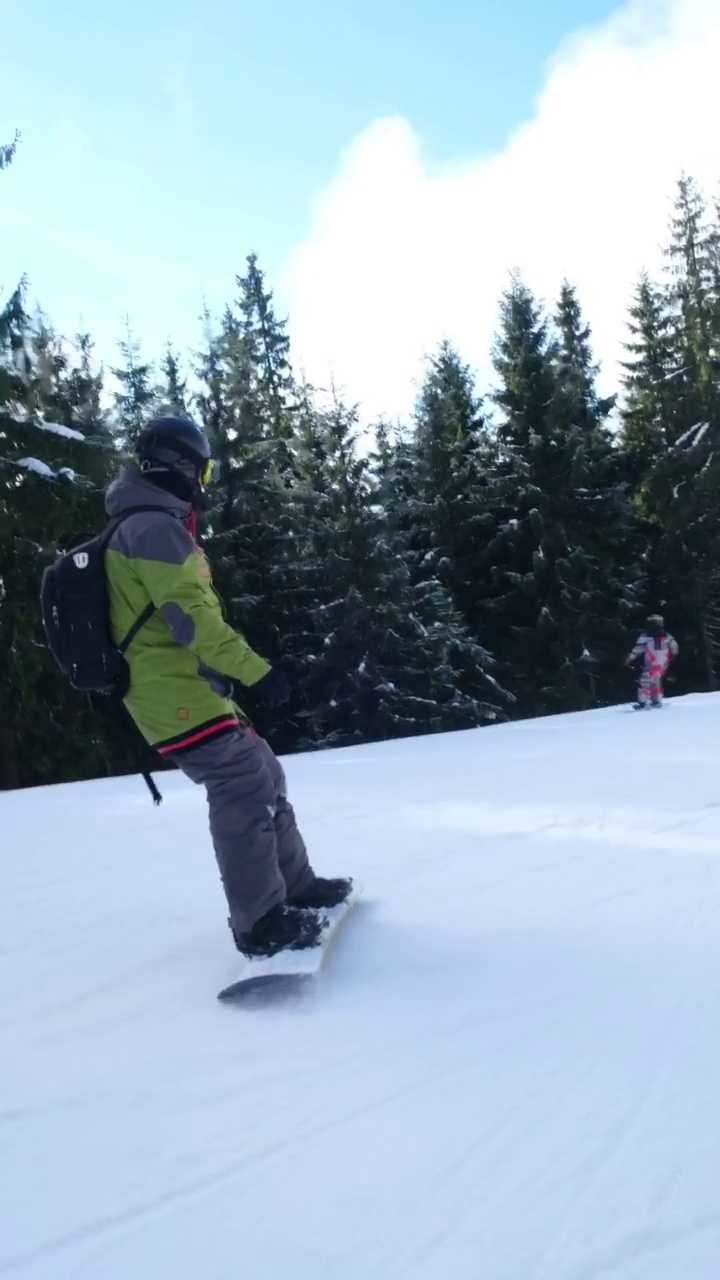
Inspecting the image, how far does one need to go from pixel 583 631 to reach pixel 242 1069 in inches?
1100

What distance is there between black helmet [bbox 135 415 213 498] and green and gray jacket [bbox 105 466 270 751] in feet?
0.27

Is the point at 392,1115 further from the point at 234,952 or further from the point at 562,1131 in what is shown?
the point at 234,952

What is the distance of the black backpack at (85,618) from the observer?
333 centimetres

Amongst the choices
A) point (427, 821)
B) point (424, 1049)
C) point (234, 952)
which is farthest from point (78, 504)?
point (424, 1049)

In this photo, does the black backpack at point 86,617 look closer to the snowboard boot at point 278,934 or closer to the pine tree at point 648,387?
the snowboard boot at point 278,934

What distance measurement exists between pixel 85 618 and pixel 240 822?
2.67 ft

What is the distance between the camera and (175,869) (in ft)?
17.0

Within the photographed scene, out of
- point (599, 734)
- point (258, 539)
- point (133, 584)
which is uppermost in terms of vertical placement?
point (258, 539)

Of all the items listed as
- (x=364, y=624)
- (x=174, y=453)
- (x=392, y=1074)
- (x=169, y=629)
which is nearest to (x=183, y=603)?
(x=169, y=629)

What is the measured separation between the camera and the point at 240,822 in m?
3.38

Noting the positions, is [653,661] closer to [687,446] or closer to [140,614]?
[140,614]

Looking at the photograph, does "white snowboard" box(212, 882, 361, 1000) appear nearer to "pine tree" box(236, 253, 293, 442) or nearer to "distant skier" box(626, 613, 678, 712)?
"distant skier" box(626, 613, 678, 712)

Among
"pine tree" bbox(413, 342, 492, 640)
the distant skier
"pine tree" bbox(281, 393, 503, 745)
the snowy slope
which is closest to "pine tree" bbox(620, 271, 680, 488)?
"pine tree" bbox(413, 342, 492, 640)

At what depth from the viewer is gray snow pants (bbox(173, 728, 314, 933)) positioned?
3379 mm
